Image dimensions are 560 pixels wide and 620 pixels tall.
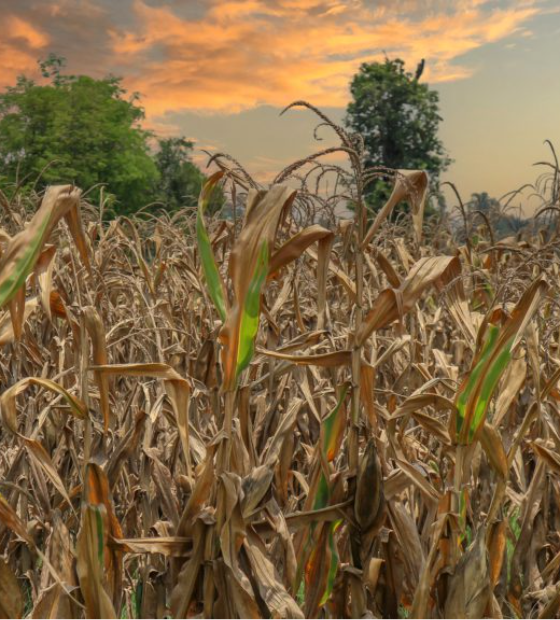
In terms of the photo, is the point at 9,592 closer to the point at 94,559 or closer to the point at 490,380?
the point at 94,559

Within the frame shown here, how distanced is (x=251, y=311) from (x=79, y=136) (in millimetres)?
40788

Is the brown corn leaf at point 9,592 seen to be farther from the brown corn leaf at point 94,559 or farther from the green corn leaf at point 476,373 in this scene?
the green corn leaf at point 476,373

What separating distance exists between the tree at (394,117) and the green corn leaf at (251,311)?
43.9 metres

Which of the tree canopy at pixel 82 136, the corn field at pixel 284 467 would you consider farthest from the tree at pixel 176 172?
the corn field at pixel 284 467

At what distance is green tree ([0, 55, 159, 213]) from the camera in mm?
39500

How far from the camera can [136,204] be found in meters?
46.7

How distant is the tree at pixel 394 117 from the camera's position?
45344 millimetres

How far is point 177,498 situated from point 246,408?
376mm

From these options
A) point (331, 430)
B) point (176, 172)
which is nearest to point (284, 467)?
point (331, 430)

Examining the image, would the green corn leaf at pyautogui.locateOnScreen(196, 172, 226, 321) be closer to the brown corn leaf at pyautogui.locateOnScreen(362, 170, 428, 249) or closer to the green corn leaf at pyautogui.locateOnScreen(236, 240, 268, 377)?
the green corn leaf at pyautogui.locateOnScreen(236, 240, 268, 377)

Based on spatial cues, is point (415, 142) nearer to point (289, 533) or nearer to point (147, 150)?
point (147, 150)

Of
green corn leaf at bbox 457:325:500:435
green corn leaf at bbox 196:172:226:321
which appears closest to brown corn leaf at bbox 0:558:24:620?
green corn leaf at bbox 196:172:226:321

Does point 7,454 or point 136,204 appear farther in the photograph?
point 136,204

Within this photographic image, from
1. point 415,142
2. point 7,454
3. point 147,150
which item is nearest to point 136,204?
point 147,150
